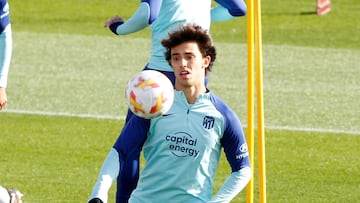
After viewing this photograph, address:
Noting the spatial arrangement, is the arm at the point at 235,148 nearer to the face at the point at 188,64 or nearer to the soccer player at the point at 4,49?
the face at the point at 188,64

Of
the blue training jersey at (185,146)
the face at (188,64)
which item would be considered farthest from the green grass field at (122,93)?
the face at (188,64)

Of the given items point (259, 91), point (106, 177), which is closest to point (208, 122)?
point (106, 177)

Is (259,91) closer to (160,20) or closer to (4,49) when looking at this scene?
(160,20)

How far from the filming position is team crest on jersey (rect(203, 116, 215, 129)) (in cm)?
700

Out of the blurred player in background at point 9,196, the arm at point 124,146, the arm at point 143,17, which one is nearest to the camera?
the arm at point 124,146

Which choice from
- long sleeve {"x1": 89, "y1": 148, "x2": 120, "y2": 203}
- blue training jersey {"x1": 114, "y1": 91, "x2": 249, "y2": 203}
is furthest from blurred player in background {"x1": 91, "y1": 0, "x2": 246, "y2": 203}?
long sleeve {"x1": 89, "y1": 148, "x2": 120, "y2": 203}

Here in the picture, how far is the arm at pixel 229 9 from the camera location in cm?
951

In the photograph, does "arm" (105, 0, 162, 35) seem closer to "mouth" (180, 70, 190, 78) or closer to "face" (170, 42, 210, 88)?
"face" (170, 42, 210, 88)

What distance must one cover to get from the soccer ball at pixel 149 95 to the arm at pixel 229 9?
2.61m

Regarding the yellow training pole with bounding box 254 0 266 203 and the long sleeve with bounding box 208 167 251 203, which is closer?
the long sleeve with bounding box 208 167 251 203

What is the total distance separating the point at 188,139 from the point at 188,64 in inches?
17.6

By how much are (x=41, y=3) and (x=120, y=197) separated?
12986 mm

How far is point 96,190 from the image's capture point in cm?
646

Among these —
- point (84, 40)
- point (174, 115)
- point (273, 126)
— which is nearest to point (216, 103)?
point (174, 115)
